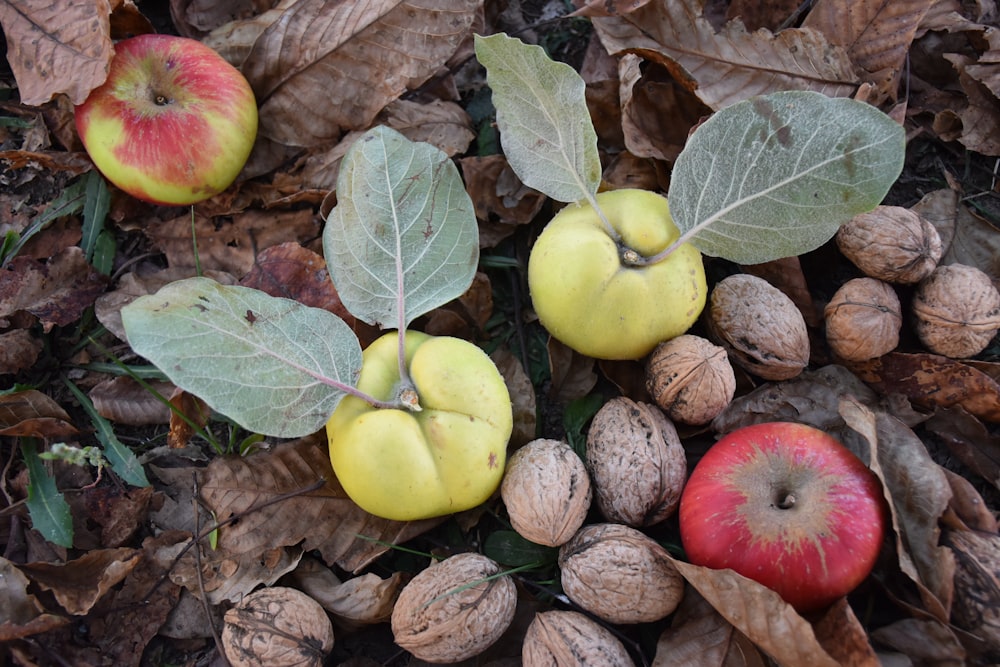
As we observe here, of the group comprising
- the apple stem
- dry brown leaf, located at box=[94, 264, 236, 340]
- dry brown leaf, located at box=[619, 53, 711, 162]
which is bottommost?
the apple stem

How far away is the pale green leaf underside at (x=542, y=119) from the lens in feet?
5.32

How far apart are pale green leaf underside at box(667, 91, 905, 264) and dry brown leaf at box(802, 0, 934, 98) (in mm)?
555

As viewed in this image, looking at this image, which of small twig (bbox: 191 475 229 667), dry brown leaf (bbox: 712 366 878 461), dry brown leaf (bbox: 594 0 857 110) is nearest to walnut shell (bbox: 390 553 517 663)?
small twig (bbox: 191 475 229 667)

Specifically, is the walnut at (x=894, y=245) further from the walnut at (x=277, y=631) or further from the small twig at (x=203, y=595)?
the small twig at (x=203, y=595)

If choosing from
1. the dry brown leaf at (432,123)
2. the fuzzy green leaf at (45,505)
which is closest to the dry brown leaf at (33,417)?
the fuzzy green leaf at (45,505)

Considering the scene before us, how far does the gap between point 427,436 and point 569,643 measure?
498 mm

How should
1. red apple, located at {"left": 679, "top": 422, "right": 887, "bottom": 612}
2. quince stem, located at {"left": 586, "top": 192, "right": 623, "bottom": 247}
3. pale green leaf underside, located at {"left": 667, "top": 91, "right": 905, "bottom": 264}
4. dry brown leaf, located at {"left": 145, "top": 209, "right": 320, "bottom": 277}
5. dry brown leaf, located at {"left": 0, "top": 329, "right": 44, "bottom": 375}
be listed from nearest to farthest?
red apple, located at {"left": 679, "top": 422, "right": 887, "bottom": 612}, pale green leaf underside, located at {"left": 667, "top": 91, "right": 905, "bottom": 264}, quince stem, located at {"left": 586, "top": 192, "right": 623, "bottom": 247}, dry brown leaf, located at {"left": 0, "top": 329, "right": 44, "bottom": 375}, dry brown leaf, located at {"left": 145, "top": 209, "right": 320, "bottom": 277}

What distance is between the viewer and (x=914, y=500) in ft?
4.95

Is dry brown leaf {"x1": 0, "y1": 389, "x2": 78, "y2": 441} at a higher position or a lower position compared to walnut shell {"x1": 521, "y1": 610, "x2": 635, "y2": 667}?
higher

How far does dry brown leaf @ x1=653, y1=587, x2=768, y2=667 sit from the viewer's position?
1486mm

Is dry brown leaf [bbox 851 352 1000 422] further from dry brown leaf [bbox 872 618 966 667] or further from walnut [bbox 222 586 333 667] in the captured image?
walnut [bbox 222 586 333 667]

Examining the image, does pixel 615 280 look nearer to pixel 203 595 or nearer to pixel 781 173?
pixel 781 173

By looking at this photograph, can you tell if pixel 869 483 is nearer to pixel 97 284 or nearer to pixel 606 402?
pixel 606 402

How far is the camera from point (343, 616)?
66.3 inches
